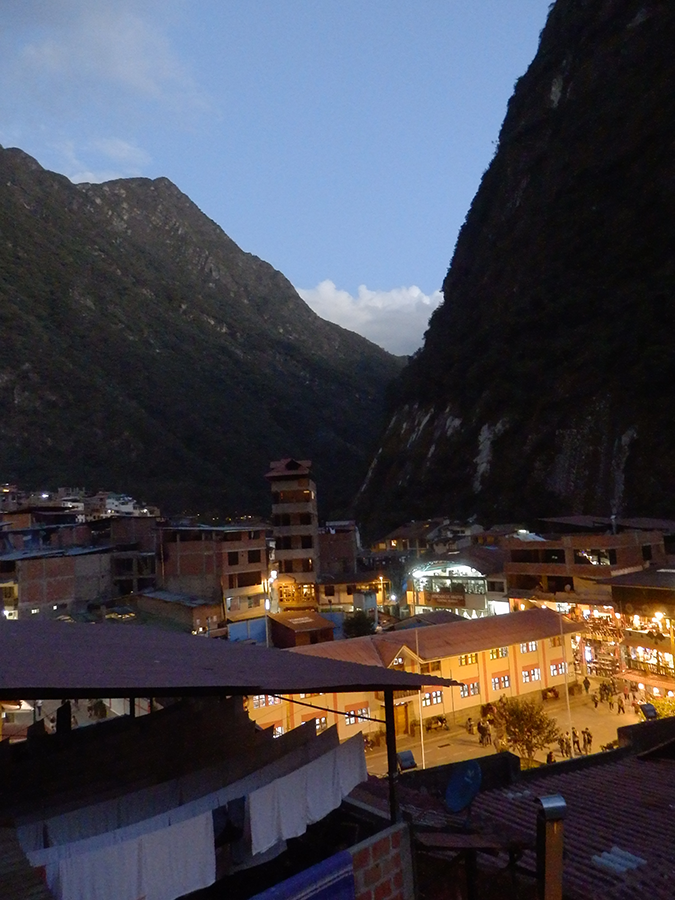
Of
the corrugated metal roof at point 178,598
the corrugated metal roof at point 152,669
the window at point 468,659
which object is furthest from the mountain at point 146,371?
the corrugated metal roof at point 152,669

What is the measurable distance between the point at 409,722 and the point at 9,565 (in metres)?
24.6

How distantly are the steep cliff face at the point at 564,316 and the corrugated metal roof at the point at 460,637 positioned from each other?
72.8 feet

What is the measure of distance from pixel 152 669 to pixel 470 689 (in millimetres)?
22689

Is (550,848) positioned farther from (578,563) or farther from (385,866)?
(578,563)

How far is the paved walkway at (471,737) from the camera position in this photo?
20656 millimetres

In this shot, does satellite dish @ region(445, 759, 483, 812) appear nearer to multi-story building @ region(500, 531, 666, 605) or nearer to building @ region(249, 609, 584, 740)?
building @ region(249, 609, 584, 740)

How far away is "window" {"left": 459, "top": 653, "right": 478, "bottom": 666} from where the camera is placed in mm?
24609

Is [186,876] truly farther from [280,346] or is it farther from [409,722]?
[280,346]

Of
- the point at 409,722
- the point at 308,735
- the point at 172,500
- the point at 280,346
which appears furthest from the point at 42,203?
the point at 308,735

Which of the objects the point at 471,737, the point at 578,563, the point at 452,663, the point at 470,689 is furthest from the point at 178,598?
the point at 578,563

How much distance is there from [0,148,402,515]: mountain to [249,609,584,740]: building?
57.3 m

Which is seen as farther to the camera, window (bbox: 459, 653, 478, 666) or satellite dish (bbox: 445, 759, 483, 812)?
window (bbox: 459, 653, 478, 666)

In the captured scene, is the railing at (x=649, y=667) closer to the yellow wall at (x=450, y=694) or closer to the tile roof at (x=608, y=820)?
the yellow wall at (x=450, y=694)

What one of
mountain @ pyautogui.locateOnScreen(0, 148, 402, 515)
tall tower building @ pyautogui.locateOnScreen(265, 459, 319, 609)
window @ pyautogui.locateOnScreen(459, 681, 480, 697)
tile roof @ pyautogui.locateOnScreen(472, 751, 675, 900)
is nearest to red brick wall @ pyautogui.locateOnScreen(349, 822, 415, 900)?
tile roof @ pyautogui.locateOnScreen(472, 751, 675, 900)
